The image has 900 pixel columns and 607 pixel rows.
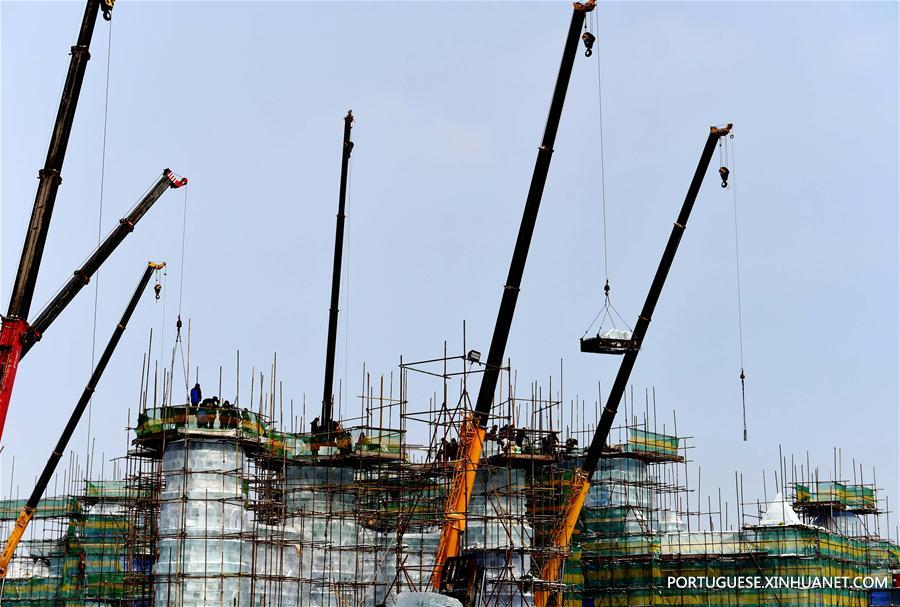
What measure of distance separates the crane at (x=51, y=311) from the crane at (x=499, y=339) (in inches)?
551

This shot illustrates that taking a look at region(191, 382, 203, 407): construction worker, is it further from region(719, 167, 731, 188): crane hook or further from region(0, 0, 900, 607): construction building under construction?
region(719, 167, 731, 188): crane hook

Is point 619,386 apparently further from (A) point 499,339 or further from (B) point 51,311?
(B) point 51,311

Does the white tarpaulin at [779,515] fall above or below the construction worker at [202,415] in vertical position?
below

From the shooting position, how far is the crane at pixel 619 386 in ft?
177

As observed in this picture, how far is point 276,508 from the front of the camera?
54.3m

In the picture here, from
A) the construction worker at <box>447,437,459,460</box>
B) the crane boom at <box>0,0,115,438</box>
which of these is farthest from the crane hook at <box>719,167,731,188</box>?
the crane boom at <box>0,0,115,438</box>

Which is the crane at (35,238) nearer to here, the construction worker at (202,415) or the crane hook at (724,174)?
the construction worker at (202,415)

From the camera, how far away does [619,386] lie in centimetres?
5469

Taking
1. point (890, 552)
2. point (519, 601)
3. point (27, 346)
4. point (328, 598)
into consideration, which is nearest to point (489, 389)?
point (519, 601)

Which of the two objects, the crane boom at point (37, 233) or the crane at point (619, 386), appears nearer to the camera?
the crane boom at point (37, 233)

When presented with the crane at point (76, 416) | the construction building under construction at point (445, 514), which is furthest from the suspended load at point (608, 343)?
the crane at point (76, 416)

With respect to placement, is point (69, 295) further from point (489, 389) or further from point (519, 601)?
point (519, 601)

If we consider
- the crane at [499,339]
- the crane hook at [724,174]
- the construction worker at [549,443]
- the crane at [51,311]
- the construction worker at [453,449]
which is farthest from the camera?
the crane hook at [724,174]

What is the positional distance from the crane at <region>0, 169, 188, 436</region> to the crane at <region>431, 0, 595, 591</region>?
45.9ft
